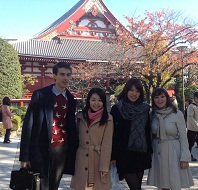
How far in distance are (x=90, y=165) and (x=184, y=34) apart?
12.4 m

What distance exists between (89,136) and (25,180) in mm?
722

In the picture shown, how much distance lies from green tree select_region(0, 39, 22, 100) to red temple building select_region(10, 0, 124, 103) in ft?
6.88

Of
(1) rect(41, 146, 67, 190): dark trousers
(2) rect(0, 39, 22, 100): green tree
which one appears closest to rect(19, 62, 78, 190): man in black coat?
(1) rect(41, 146, 67, 190): dark trousers

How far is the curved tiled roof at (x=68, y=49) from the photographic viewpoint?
17.5 m

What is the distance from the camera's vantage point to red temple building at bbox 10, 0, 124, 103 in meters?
17.6

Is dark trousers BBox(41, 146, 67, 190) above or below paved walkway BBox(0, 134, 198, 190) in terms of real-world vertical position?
→ above

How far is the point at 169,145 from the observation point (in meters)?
3.06

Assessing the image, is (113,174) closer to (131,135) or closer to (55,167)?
(131,135)

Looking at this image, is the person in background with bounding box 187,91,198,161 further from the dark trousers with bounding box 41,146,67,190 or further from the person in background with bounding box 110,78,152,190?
the dark trousers with bounding box 41,146,67,190

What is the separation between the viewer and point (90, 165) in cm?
277

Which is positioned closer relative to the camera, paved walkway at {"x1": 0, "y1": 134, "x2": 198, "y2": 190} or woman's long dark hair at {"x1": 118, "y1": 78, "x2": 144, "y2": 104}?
woman's long dark hair at {"x1": 118, "y1": 78, "x2": 144, "y2": 104}

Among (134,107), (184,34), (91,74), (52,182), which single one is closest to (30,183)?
(52,182)

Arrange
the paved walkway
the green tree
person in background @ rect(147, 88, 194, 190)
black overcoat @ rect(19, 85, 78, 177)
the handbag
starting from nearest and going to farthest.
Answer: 1. the handbag
2. black overcoat @ rect(19, 85, 78, 177)
3. person in background @ rect(147, 88, 194, 190)
4. the paved walkway
5. the green tree

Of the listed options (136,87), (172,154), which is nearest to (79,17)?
(136,87)
